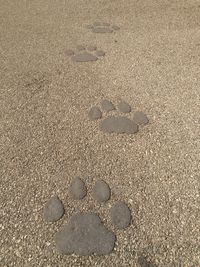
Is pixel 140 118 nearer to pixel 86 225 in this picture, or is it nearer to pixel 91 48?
pixel 86 225

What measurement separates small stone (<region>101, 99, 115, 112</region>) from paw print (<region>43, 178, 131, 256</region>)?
1.35 metres

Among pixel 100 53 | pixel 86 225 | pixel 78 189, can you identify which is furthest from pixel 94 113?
pixel 100 53

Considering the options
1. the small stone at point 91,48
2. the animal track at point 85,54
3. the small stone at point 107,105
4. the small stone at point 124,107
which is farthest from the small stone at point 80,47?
the small stone at point 124,107

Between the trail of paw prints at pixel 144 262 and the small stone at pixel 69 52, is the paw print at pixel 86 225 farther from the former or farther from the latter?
the small stone at pixel 69 52

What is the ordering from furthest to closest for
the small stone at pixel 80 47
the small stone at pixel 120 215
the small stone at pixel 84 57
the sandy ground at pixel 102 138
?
the small stone at pixel 80 47, the small stone at pixel 84 57, the small stone at pixel 120 215, the sandy ground at pixel 102 138

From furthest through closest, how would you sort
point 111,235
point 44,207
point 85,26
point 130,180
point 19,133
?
point 85,26 → point 19,133 → point 130,180 → point 44,207 → point 111,235

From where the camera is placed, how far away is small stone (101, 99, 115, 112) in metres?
4.35

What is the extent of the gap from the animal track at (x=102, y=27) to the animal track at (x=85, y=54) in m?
0.81

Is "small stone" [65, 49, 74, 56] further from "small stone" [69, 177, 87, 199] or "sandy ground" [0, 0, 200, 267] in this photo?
"small stone" [69, 177, 87, 199]

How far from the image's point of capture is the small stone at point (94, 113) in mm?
Answer: 4195

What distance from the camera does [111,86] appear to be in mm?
4816

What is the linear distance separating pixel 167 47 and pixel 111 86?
1.82m

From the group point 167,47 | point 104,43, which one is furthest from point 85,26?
point 167,47

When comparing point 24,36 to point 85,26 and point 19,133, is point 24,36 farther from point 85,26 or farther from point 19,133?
point 19,133
